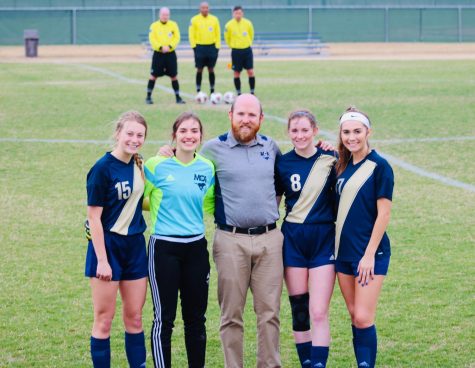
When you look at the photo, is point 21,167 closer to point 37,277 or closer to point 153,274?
point 37,277

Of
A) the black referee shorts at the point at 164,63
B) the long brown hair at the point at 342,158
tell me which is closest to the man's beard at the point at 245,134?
the long brown hair at the point at 342,158

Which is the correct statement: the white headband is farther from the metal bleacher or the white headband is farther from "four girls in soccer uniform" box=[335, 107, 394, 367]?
the metal bleacher

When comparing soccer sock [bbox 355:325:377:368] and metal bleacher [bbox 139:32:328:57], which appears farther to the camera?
metal bleacher [bbox 139:32:328:57]

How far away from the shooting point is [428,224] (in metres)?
10.6

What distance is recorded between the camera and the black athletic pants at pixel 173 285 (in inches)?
231

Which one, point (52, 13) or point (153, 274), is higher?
point (52, 13)

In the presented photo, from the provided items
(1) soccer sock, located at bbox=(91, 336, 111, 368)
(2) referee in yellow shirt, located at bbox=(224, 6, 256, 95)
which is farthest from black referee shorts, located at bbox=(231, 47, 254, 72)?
(1) soccer sock, located at bbox=(91, 336, 111, 368)

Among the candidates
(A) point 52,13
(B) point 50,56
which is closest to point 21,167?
(B) point 50,56

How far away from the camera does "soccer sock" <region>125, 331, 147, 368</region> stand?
6.02m

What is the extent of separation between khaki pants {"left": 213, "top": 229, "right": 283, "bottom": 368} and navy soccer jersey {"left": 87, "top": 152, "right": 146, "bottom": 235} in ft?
1.85

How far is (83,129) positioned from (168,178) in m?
12.0

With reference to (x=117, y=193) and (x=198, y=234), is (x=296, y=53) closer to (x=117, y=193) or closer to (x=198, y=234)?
(x=198, y=234)

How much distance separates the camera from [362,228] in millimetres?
5895

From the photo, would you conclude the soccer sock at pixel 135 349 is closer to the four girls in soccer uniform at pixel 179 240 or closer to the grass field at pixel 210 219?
the four girls in soccer uniform at pixel 179 240
